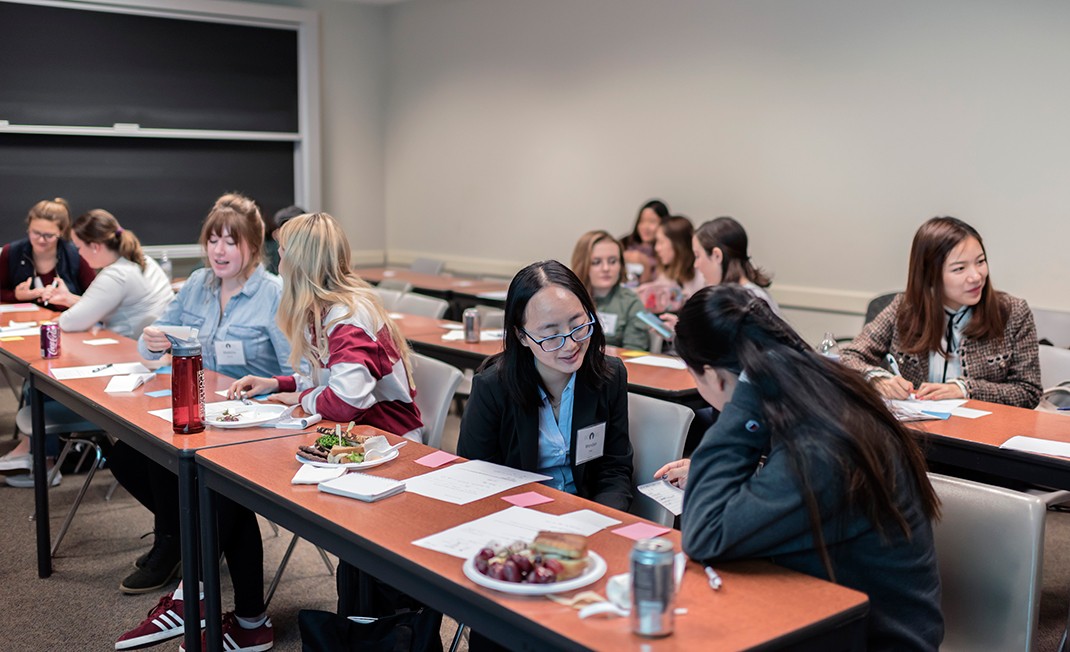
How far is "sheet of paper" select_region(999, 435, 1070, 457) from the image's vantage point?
8.73ft

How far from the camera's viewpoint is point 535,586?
159 centimetres

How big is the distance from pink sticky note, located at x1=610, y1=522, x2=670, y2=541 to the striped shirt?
110 centimetres

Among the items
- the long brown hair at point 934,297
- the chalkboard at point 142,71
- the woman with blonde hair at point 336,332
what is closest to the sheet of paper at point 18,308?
the chalkboard at point 142,71

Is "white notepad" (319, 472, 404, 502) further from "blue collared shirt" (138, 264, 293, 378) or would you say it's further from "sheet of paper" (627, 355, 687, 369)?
"sheet of paper" (627, 355, 687, 369)

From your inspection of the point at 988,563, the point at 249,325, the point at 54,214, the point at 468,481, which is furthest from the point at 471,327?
the point at 988,563

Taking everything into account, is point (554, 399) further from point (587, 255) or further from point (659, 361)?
point (587, 255)

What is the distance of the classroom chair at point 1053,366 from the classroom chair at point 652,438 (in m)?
1.86

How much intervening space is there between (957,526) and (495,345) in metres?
2.67

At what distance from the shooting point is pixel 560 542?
169 cm

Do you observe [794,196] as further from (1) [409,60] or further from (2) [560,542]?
(2) [560,542]

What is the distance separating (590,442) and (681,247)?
352 cm

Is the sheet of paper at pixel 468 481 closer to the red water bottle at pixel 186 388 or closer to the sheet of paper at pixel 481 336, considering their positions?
the red water bottle at pixel 186 388

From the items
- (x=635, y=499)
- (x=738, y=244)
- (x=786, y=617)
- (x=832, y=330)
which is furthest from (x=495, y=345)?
(x=786, y=617)

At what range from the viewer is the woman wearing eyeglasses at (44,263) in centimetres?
543
